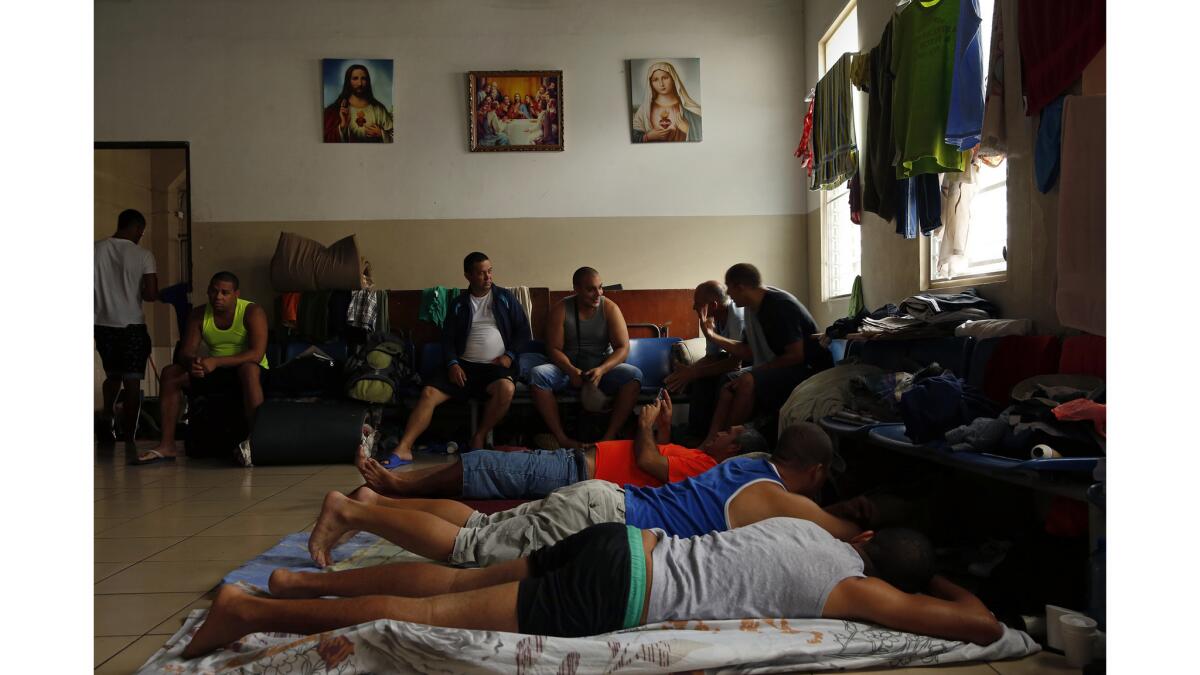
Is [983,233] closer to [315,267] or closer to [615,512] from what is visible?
[615,512]

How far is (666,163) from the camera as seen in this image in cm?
754

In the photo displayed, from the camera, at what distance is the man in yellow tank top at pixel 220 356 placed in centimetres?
566

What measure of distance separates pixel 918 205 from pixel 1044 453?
2648 millimetres

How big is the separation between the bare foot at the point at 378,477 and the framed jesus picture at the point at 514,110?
470cm

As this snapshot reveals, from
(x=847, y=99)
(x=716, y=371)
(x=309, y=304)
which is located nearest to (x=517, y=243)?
(x=309, y=304)

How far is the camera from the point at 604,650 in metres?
1.89

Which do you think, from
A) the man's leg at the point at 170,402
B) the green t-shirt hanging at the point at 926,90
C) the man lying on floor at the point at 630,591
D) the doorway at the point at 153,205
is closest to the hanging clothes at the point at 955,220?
the green t-shirt hanging at the point at 926,90

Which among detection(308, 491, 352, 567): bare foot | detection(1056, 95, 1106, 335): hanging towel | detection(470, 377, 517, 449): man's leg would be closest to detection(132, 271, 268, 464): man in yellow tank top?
detection(470, 377, 517, 449): man's leg

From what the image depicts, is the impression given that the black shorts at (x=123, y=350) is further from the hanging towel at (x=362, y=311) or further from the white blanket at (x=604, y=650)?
the white blanket at (x=604, y=650)

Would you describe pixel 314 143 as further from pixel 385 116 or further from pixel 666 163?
pixel 666 163

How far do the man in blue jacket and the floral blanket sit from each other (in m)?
3.60

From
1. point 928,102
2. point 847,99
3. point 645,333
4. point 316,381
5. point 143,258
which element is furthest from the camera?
point 645,333

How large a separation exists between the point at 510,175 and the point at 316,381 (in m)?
2.67

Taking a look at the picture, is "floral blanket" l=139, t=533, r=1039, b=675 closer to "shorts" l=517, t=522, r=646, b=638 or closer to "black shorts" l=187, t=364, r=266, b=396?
"shorts" l=517, t=522, r=646, b=638
